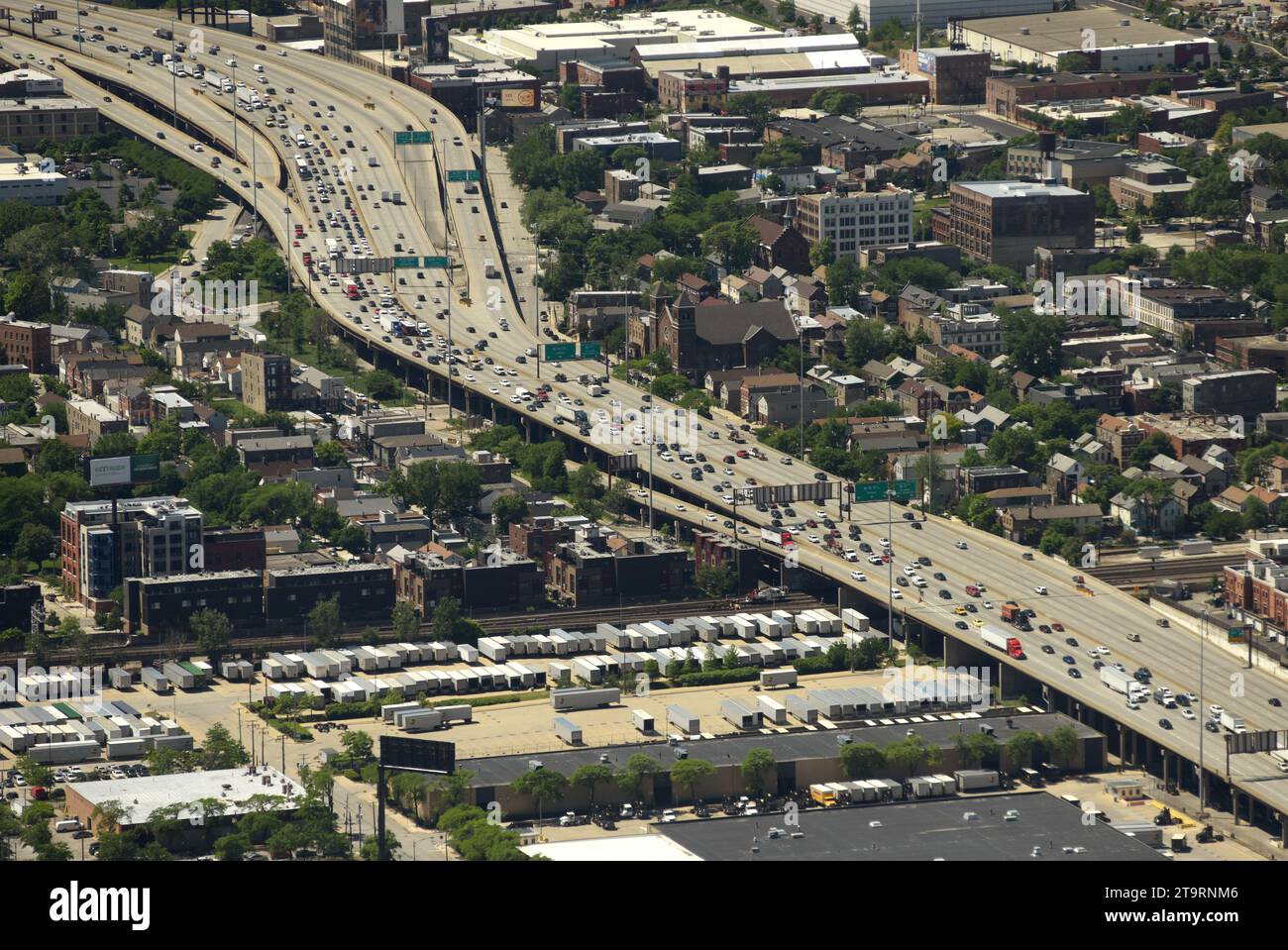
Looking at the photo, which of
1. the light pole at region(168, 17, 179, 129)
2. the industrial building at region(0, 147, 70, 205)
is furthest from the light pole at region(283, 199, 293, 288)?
the light pole at region(168, 17, 179, 129)

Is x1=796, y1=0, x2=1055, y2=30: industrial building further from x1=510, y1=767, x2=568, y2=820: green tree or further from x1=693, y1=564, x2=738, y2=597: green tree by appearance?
x1=510, y1=767, x2=568, y2=820: green tree

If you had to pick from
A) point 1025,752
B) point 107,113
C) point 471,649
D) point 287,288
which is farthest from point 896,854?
point 107,113

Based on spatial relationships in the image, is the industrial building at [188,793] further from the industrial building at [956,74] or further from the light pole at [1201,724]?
the industrial building at [956,74]

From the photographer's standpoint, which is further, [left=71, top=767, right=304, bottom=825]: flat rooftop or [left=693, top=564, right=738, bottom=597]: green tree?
[left=693, top=564, right=738, bottom=597]: green tree

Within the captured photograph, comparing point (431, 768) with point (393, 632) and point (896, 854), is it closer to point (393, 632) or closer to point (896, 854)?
point (896, 854)

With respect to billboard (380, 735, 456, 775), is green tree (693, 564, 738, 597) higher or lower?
lower

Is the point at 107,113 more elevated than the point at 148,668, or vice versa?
the point at 107,113
